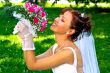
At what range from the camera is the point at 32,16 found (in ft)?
12.9

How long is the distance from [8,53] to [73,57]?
201 inches

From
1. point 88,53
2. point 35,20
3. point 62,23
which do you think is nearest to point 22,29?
point 35,20

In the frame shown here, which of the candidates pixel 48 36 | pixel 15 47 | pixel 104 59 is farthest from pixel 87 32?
pixel 48 36

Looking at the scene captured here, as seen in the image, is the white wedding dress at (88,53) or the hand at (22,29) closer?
the hand at (22,29)

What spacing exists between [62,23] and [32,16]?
28cm

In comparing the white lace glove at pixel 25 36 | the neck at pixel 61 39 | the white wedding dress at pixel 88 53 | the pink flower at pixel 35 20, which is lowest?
→ the white wedding dress at pixel 88 53

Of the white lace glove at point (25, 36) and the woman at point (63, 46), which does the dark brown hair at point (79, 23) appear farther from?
the white lace glove at point (25, 36)

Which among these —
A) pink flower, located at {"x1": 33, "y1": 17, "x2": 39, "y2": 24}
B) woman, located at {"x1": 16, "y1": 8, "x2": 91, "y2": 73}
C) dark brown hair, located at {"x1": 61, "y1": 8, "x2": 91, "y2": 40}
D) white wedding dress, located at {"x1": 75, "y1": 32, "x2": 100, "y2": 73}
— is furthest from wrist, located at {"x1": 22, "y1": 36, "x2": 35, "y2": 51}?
white wedding dress, located at {"x1": 75, "y1": 32, "x2": 100, "y2": 73}

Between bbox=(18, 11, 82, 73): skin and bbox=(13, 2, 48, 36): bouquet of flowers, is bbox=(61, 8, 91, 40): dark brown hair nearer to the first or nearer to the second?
bbox=(18, 11, 82, 73): skin

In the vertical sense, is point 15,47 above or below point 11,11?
below

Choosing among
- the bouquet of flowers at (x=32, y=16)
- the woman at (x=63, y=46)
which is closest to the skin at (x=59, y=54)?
the woman at (x=63, y=46)

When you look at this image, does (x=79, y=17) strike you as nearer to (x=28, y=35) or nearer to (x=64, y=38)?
(x=64, y=38)

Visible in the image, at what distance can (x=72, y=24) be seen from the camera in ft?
12.9

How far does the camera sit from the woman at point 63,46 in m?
3.81
